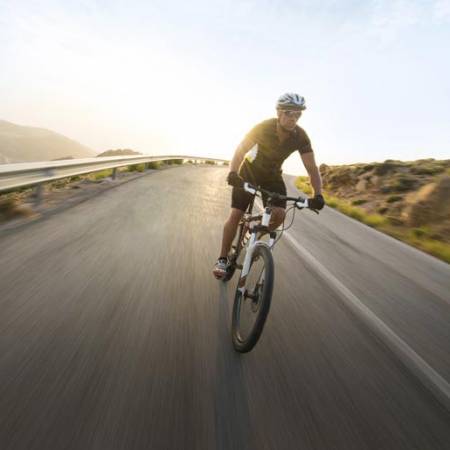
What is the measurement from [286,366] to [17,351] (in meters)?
2.03

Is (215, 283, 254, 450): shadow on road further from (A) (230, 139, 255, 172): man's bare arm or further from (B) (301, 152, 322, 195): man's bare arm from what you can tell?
(B) (301, 152, 322, 195): man's bare arm

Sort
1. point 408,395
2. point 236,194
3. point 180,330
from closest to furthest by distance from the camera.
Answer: point 408,395 → point 180,330 → point 236,194

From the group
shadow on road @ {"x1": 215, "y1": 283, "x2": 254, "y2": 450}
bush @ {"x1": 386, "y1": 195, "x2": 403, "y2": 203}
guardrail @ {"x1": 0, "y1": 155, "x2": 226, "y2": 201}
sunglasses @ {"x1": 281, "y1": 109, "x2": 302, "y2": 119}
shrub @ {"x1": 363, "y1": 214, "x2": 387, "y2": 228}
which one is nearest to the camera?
shadow on road @ {"x1": 215, "y1": 283, "x2": 254, "y2": 450}

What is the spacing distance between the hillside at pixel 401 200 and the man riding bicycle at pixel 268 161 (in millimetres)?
6642

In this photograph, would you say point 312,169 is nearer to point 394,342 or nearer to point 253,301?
point 253,301

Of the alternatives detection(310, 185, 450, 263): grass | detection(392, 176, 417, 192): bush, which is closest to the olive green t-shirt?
detection(310, 185, 450, 263): grass

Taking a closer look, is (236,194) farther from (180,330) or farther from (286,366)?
(286,366)

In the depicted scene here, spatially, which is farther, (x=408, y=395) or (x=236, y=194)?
(x=236, y=194)

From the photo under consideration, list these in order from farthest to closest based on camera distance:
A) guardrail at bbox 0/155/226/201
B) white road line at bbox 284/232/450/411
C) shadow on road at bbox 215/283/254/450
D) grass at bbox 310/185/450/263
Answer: grass at bbox 310/185/450/263 < guardrail at bbox 0/155/226/201 < white road line at bbox 284/232/450/411 < shadow on road at bbox 215/283/254/450

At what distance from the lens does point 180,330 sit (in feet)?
10.5

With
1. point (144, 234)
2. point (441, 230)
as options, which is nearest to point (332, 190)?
point (441, 230)

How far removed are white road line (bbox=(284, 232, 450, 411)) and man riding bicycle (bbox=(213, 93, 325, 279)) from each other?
144 cm

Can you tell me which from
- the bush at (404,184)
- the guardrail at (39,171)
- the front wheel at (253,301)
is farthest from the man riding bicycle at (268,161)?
the bush at (404,184)

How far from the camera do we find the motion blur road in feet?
6.98
